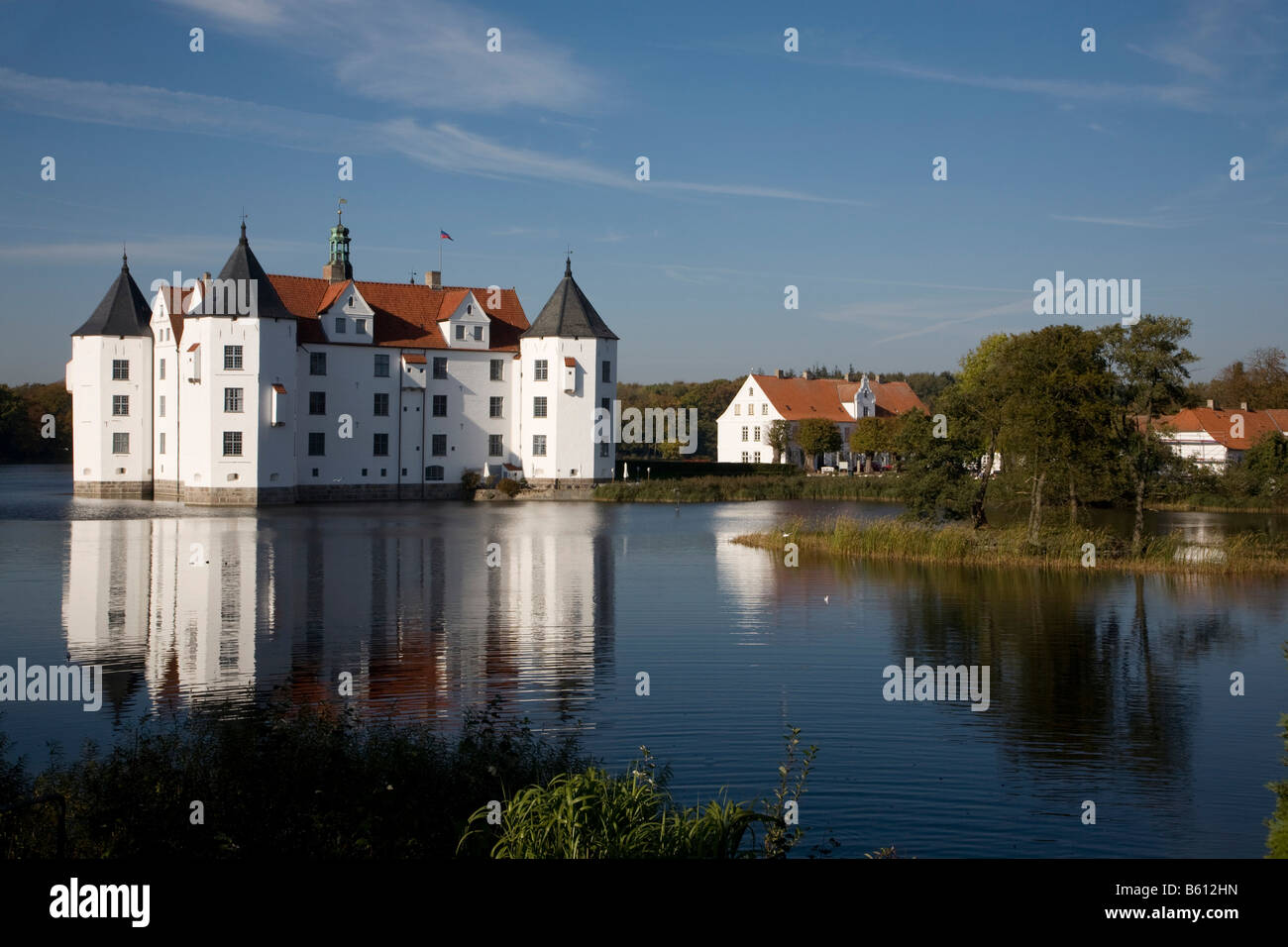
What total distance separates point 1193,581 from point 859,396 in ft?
214

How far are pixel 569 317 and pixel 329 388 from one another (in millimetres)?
11922

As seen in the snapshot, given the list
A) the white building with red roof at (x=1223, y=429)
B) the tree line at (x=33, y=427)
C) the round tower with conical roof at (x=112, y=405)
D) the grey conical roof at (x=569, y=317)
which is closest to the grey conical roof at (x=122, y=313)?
the round tower with conical roof at (x=112, y=405)

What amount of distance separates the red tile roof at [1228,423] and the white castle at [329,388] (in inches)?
1793

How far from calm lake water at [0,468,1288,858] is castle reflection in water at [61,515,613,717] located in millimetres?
78

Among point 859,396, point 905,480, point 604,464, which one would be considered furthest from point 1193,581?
point 859,396

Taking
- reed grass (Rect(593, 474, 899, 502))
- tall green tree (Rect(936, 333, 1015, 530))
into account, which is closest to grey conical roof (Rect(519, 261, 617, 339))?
reed grass (Rect(593, 474, 899, 502))

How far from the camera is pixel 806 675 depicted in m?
14.5

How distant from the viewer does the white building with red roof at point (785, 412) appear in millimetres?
82938

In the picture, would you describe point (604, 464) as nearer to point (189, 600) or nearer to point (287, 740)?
point (189, 600)

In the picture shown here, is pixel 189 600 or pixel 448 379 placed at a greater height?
pixel 448 379

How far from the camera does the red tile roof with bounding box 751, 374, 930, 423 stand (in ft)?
276

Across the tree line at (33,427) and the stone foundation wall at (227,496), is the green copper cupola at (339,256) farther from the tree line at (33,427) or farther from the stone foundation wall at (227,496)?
the tree line at (33,427)

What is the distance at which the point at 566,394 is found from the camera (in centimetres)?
5506
